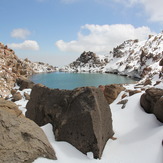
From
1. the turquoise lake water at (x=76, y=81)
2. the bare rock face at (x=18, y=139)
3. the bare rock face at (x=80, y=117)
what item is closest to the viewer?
the bare rock face at (x=18, y=139)

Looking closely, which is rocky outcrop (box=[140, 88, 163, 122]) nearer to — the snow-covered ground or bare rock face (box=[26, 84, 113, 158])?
the snow-covered ground

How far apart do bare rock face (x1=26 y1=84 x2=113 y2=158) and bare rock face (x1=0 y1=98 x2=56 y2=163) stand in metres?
1.78

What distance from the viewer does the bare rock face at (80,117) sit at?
9156 millimetres

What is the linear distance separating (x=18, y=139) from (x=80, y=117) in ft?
11.9

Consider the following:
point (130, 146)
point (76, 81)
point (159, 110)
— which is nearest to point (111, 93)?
point (159, 110)

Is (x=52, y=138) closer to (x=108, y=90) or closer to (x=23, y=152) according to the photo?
(x=23, y=152)

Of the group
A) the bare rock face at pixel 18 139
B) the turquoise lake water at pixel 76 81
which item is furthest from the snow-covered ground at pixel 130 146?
the turquoise lake water at pixel 76 81

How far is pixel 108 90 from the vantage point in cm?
2420

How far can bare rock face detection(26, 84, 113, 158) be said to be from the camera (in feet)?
30.0

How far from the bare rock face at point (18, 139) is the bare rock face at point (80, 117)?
5.84ft

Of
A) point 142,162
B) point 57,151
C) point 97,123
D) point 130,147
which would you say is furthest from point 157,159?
point 57,151

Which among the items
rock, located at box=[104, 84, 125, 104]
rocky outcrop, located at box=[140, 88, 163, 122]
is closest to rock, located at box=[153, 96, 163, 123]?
rocky outcrop, located at box=[140, 88, 163, 122]

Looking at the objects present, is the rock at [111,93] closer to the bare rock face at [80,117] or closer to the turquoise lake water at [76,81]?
the bare rock face at [80,117]

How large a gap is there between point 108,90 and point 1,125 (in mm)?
18734
